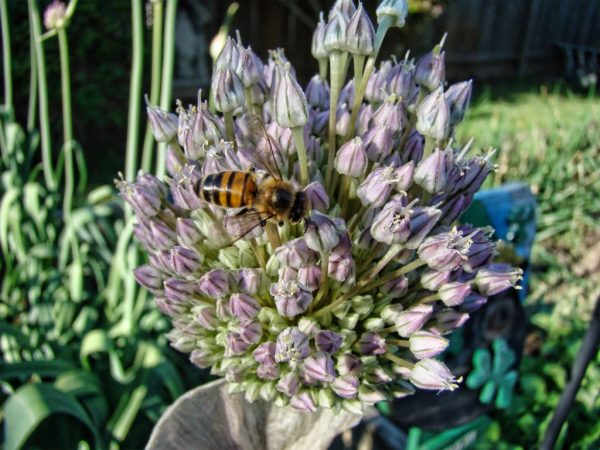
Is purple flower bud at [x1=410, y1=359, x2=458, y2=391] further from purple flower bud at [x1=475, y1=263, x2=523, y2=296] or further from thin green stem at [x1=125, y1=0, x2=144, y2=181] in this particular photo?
thin green stem at [x1=125, y1=0, x2=144, y2=181]

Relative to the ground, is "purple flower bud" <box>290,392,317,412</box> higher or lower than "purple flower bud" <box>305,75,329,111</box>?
lower

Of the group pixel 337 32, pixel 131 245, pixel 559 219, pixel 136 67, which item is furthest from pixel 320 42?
pixel 559 219

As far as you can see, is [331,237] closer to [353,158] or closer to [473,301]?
[353,158]

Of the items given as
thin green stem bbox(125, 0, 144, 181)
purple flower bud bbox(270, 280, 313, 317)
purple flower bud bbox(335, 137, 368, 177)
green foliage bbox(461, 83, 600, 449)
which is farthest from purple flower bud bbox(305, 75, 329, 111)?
green foliage bbox(461, 83, 600, 449)

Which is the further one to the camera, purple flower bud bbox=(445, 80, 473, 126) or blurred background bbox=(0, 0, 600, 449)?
blurred background bbox=(0, 0, 600, 449)

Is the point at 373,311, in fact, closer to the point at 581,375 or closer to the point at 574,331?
the point at 581,375

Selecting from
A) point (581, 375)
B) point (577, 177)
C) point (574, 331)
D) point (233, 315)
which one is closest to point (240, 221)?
point (233, 315)

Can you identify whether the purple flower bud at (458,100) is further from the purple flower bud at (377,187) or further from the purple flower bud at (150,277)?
the purple flower bud at (150,277)
